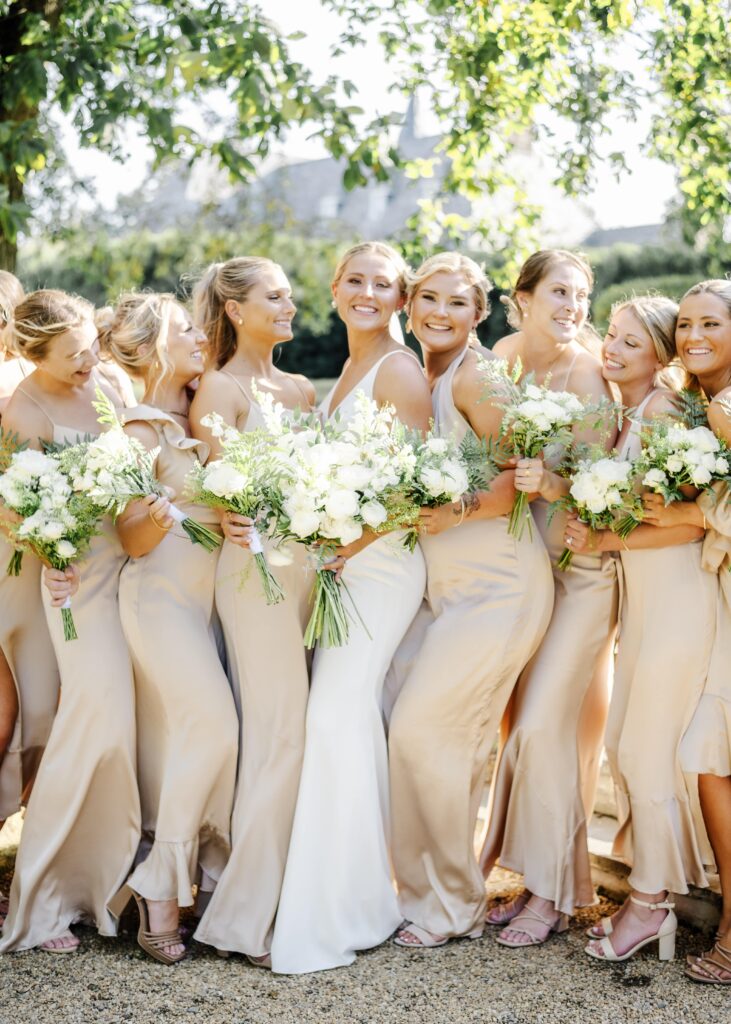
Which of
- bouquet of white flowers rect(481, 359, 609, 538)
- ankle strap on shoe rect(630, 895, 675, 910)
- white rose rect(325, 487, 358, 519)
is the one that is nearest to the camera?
white rose rect(325, 487, 358, 519)

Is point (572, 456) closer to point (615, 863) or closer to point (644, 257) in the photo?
point (615, 863)

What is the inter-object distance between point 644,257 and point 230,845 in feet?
60.6

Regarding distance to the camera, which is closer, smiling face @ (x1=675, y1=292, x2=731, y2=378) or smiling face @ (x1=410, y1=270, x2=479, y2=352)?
smiling face @ (x1=675, y1=292, x2=731, y2=378)

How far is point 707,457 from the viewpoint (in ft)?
13.3

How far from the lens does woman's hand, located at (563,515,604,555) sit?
14.6 ft

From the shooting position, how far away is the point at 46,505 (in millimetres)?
4156

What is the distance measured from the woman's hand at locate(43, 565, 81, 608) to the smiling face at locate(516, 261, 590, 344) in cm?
230

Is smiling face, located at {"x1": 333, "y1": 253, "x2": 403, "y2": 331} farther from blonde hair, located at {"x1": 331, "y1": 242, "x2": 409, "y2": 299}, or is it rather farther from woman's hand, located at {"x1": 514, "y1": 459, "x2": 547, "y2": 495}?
woman's hand, located at {"x1": 514, "y1": 459, "x2": 547, "y2": 495}

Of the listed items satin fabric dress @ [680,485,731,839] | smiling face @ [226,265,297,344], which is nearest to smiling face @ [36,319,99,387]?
smiling face @ [226,265,297,344]

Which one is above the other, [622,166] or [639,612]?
[622,166]

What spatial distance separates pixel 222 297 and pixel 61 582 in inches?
60.6

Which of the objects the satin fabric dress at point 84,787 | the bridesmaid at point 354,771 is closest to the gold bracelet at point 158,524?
the satin fabric dress at point 84,787

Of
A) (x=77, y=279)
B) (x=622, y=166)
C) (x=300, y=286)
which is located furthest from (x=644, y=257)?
(x=622, y=166)

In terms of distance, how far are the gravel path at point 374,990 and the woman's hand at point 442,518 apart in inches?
68.6
